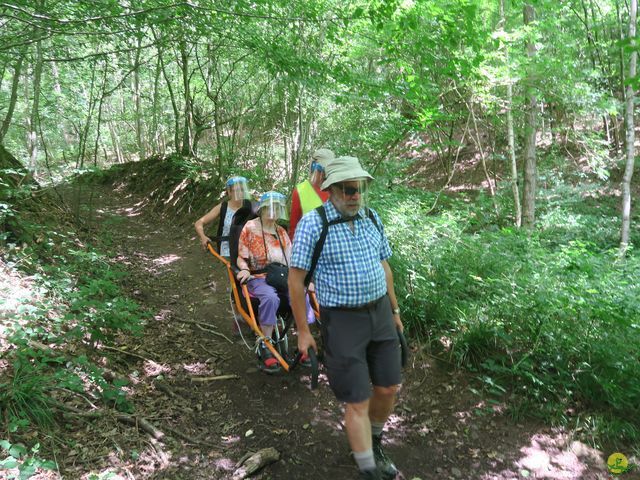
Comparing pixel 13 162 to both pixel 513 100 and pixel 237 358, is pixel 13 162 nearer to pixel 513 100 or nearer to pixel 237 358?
pixel 237 358

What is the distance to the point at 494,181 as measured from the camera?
1582cm

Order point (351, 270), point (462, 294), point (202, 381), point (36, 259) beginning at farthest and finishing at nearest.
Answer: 1. point (36, 259)
2. point (462, 294)
3. point (202, 381)
4. point (351, 270)

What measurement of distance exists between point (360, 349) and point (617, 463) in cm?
239

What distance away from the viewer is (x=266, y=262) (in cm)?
452

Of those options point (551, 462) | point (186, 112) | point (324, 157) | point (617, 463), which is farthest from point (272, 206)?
point (186, 112)

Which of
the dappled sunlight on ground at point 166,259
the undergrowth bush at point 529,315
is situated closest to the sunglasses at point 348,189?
the undergrowth bush at point 529,315

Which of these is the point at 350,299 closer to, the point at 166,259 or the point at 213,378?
the point at 213,378

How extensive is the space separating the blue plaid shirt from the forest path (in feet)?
5.01

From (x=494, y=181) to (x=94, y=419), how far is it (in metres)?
15.7

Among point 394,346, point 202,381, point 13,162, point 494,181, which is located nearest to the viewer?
point 394,346

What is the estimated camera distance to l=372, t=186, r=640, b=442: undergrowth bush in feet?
11.6

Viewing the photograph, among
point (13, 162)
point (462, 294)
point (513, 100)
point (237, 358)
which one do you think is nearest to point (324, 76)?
point (462, 294)

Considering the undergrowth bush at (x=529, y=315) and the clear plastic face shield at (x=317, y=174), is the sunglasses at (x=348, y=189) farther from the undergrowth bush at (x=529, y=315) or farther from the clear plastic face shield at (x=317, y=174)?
the undergrowth bush at (x=529, y=315)

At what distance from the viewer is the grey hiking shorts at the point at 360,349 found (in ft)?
8.55
